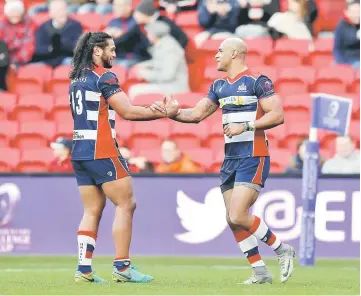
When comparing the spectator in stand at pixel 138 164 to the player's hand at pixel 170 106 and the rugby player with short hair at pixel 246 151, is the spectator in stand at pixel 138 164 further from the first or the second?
the rugby player with short hair at pixel 246 151

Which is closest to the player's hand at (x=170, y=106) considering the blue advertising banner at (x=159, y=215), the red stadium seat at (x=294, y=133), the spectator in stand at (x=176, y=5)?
the blue advertising banner at (x=159, y=215)

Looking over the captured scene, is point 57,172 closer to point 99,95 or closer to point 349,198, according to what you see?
point 349,198

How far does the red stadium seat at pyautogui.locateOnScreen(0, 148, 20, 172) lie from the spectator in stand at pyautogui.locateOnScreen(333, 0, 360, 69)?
489 cm

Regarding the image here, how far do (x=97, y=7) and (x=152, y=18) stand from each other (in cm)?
170

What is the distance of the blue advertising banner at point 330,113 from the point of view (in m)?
12.8

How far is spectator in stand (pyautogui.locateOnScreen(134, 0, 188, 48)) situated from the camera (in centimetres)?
1739

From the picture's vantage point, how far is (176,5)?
18.8m

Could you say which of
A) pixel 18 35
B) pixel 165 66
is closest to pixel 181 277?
pixel 165 66

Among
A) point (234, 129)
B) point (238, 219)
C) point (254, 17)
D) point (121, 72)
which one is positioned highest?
point (254, 17)

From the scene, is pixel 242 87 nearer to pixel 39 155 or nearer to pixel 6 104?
pixel 39 155

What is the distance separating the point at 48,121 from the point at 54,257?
3596 millimetres

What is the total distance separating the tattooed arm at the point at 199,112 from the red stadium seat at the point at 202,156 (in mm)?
5574

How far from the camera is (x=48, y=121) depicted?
17078 mm

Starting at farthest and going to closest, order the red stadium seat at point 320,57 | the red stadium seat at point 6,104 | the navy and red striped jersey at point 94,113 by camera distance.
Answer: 1. the red stadium seat at point 320,57
2. the red stadium seat at point 6,104
3. the navy and red striped jersey at point 94,113
